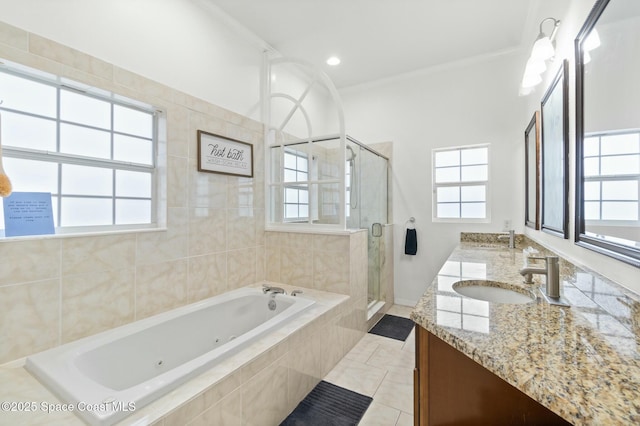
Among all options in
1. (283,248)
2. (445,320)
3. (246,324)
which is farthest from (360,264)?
(445,320)

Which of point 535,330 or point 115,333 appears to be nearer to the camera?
point 535,330

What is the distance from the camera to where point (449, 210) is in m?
3.34

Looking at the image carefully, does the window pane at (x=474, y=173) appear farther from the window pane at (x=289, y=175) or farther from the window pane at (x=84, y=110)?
the window pane at (x=84, y=110)

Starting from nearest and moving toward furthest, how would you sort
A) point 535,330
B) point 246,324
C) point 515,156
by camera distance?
point 535,330, point 246,324, point 515,156

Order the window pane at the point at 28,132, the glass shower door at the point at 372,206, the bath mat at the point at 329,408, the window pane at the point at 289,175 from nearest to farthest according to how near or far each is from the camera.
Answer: the window pane at the point at 28,132 → the bath mat at the point at 329,408 → the window pane at the point at 289,175 → the glass shower door at the point at 372,206

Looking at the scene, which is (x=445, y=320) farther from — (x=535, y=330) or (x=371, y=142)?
(x=371, y=142)

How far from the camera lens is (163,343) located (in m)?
1.85

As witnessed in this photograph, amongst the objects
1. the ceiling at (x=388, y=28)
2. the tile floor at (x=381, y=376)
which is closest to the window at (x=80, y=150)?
the ceiling at (x=388, y=28)

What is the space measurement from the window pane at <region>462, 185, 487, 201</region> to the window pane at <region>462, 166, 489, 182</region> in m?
0.09

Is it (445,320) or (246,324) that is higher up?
(445,320)

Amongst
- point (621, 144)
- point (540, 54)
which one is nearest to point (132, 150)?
point (621, 144)

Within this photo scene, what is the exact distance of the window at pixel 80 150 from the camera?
1494 millimetres

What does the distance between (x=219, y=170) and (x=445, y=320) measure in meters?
2.06

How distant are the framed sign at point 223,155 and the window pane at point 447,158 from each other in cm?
222
